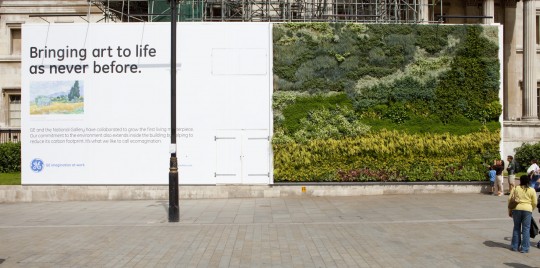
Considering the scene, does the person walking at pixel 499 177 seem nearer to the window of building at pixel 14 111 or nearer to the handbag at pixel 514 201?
the handbag at pixel 514 201

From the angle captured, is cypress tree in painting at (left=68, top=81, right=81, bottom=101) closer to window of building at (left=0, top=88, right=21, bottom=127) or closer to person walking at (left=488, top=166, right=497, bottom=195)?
person walking at (left=488, top=166, right=497, bottom=195)

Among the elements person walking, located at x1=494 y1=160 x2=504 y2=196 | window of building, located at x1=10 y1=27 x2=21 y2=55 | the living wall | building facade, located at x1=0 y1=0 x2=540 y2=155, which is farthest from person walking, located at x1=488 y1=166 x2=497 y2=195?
window of building, located at x1=10 y1=27 x2=21 y2=55

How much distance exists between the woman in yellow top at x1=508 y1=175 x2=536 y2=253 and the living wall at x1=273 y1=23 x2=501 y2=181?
932cm

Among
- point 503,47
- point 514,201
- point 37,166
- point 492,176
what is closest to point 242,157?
point 37,166

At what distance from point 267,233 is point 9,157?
1877cm

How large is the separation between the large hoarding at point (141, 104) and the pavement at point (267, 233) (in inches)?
58.4

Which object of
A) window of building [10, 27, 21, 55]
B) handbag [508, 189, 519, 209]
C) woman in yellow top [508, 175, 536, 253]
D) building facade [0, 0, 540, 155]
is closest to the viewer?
woman in yellow top [508, 175, 536, 253]

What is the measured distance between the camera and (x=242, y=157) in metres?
19.2

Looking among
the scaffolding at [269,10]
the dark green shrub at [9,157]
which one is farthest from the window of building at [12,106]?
the scaffolding at [269,10]

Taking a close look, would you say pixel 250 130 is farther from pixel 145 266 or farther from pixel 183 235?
pixel 145 266

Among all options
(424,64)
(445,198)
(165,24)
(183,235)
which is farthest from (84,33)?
(445,198)

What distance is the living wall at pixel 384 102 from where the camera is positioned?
19.4 metres

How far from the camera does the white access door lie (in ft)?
62.9

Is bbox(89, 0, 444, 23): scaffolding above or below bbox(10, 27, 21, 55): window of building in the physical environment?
below
